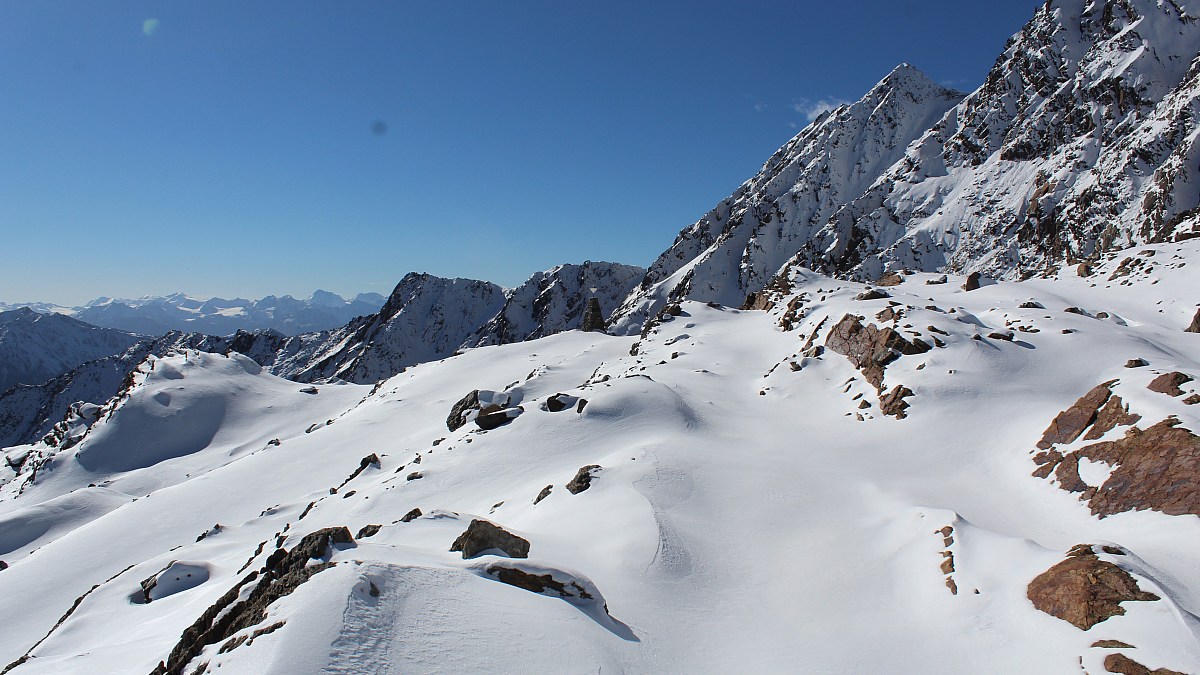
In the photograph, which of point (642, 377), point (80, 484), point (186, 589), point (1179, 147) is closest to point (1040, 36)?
point (1179, 147)

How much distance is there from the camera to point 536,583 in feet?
30.9

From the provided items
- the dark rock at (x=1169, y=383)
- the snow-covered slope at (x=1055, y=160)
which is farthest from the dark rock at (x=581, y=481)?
the snow-covered slope at (x=1055, y=160)

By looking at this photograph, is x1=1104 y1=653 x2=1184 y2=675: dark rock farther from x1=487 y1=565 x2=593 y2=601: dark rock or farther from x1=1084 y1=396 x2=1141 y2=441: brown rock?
x1=1084 y1=396 x2=1141 y2=441: brown rock

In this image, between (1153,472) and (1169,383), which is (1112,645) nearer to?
(1153,472)

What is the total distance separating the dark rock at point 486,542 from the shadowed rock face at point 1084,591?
886cm

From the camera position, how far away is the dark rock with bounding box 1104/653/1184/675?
6.50 metres

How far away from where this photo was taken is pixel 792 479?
16.5 m

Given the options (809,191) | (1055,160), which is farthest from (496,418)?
(809,191)

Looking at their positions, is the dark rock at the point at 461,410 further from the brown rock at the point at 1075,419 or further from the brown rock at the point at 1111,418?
the brown rock at the point at 1111,418

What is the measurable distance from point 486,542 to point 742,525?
6.84m

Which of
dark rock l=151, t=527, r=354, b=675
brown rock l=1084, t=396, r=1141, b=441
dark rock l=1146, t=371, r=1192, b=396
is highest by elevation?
dark rock l=1146, t=371, r=1192, b=396

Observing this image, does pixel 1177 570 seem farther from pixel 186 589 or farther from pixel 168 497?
pixel 168 497

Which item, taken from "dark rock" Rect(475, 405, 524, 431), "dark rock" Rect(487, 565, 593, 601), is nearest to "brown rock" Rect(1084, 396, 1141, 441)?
"dark rock" Rect(487, 565, 593, 601)

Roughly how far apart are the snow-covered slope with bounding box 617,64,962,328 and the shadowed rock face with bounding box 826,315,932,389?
297 feet
